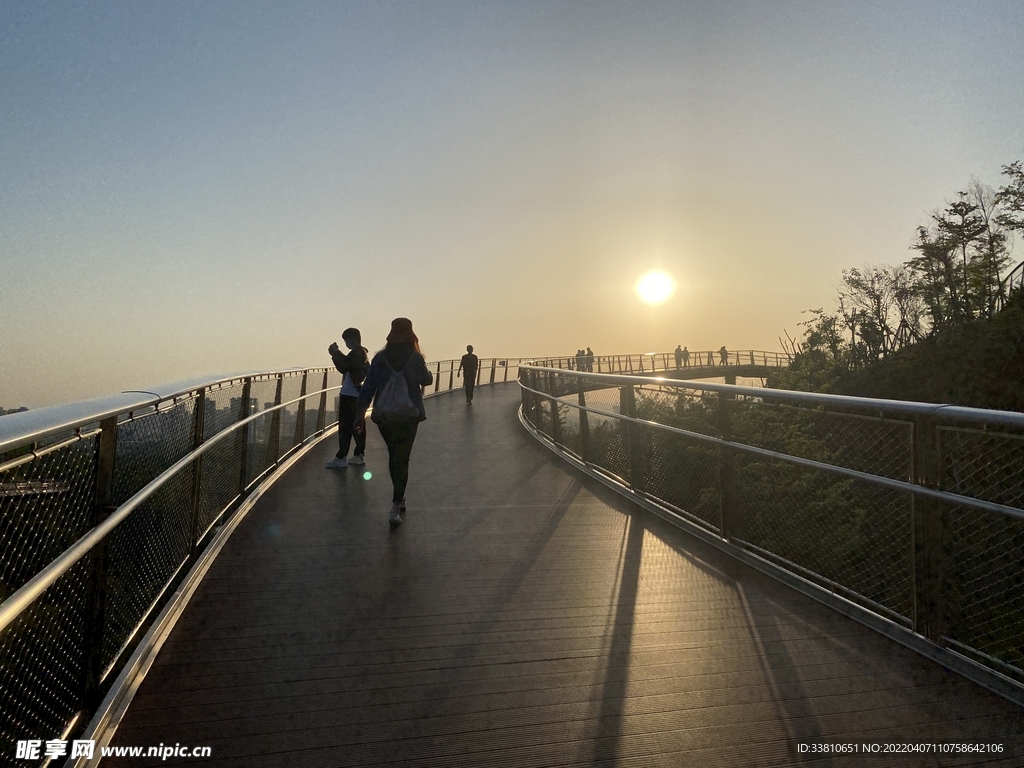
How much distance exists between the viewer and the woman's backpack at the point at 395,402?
21.5 feet

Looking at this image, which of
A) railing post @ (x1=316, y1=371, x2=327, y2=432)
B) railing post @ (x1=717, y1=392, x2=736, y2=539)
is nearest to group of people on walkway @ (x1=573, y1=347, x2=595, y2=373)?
railing post @ (x1=316, y1=371, x2=327, y2=432)

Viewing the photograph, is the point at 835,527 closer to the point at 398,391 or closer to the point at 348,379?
the point at 398,391

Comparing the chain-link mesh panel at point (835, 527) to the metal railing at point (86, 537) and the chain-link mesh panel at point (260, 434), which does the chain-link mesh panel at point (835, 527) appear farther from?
the chain-link mesh panel at point (260, 434)

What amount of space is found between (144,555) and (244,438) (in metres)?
3.36

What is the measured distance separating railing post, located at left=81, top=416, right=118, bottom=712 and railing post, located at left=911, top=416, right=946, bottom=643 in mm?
3573

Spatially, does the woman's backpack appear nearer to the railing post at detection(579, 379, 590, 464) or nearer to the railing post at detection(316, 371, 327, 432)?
the railing post at detection(579, 379, 590, 464)

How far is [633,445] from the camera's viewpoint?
25.4 ft

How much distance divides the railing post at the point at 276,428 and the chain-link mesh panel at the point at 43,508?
5.86m

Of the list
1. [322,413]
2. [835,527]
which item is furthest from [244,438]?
[322,413]

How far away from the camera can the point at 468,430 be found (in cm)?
1476

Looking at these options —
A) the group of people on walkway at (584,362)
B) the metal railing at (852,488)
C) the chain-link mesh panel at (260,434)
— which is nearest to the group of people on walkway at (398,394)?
the chain-link mesh panel at (260,434)

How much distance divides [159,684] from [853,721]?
2819 millimetres

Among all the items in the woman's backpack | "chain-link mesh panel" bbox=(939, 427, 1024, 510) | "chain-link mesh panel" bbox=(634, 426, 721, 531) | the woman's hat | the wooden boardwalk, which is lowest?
the wooden boardwalk

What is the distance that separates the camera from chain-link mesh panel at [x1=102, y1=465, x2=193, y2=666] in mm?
3371
